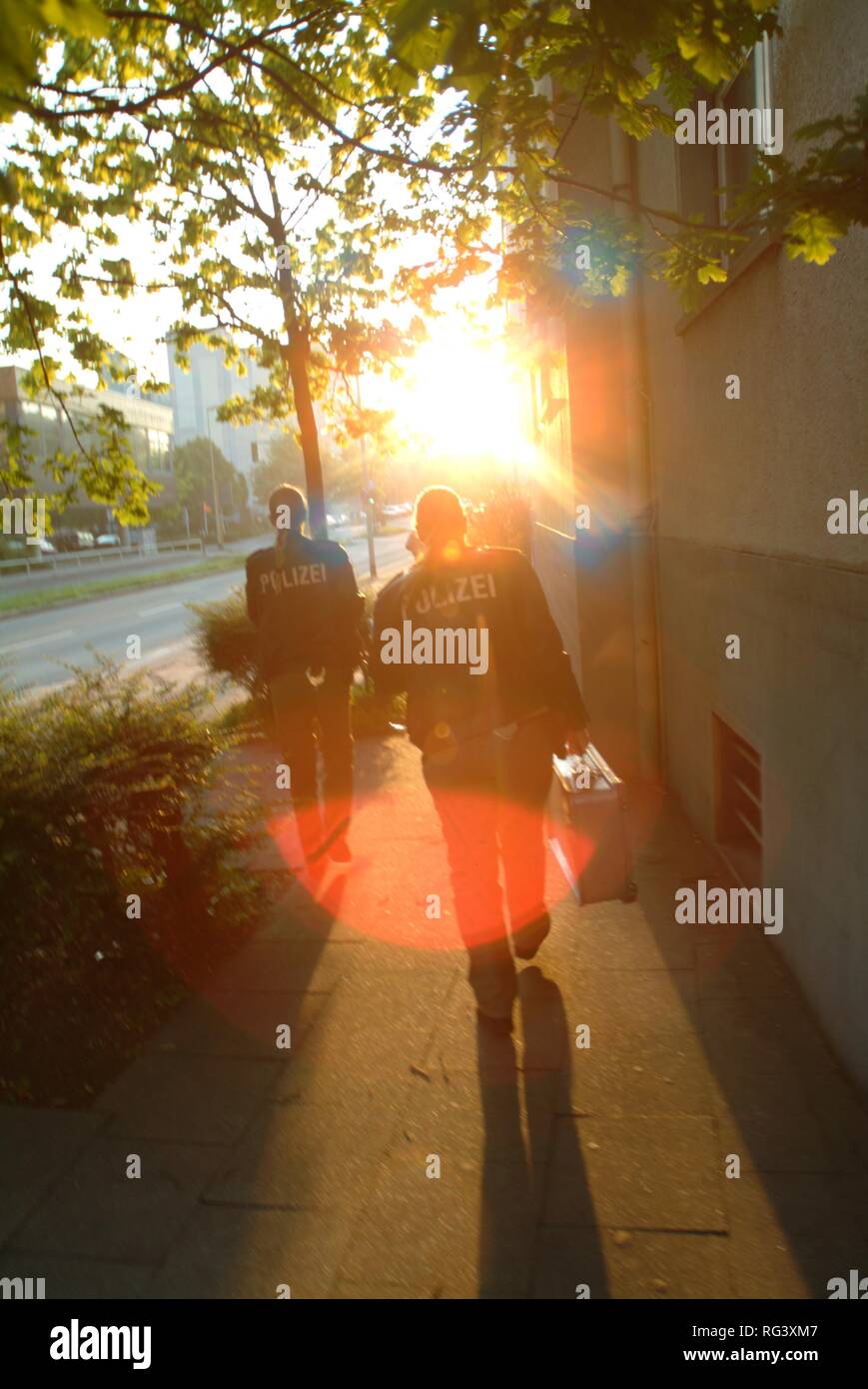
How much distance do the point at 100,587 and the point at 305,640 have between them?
1496 inches

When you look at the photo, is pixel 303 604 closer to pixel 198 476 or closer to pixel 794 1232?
pixel 794 1232

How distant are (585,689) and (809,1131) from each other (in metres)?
5.49

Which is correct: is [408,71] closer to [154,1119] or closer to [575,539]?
[154,1119]

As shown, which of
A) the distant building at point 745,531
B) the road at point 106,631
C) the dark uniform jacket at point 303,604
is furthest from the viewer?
the road at point 106,631

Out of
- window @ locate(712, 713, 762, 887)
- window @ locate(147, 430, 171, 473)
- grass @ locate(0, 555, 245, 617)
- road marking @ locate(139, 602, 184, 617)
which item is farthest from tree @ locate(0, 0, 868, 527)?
window @ locate(147, 430, 171, 473)

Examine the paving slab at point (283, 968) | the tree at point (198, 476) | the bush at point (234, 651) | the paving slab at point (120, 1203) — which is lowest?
the paving slab at point (283, 968)

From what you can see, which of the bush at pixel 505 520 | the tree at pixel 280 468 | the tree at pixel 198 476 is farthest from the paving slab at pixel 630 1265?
the tree at pixel 280 468

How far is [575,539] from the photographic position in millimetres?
9102

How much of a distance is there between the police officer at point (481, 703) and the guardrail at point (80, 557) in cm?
4829

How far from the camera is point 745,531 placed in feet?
18.4

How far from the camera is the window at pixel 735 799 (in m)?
6.26

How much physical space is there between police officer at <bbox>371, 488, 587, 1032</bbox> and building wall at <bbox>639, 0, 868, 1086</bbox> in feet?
2.83

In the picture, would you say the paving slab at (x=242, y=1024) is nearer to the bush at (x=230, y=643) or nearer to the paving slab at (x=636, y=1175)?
the paving slab at (x=636, y=1175)

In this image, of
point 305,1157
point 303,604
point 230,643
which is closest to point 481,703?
point 305,1157
